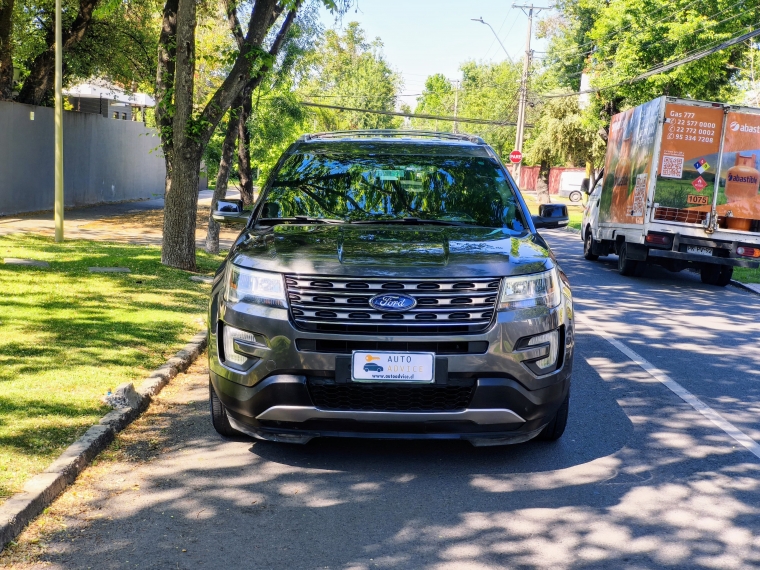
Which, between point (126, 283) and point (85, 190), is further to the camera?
point (85, 190)

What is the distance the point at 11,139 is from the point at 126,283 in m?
12.4

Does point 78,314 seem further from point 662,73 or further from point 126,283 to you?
point 662,73

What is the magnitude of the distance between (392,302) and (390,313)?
2.3 inches

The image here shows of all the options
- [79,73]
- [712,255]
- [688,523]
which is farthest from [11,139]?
[688,523]

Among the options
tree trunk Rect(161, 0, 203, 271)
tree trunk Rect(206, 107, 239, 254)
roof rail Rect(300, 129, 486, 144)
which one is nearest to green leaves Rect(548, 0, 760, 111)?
tree trunk Rect(206, 107, 239, 254)

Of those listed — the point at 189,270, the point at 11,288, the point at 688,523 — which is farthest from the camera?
the point at 189,270

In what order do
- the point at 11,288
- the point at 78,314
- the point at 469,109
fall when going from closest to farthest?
the point at 78,314 → the point at 11,288 → the point at 469,109

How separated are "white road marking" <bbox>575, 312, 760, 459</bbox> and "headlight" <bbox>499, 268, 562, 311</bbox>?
1819 millimetres

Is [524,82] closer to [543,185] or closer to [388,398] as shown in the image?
[543,185]

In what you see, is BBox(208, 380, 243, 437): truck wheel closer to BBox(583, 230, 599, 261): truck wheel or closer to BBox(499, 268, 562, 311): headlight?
BBox(499, 268, 562, 311): headlight

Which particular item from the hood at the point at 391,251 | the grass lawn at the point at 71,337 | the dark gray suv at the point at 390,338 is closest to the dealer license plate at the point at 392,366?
the dark gray suv at the point at 390,338

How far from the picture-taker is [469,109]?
106250 mm

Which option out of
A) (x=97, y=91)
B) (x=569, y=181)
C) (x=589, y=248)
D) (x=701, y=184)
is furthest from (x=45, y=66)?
(x=569, y=181)

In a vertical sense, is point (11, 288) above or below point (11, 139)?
below
